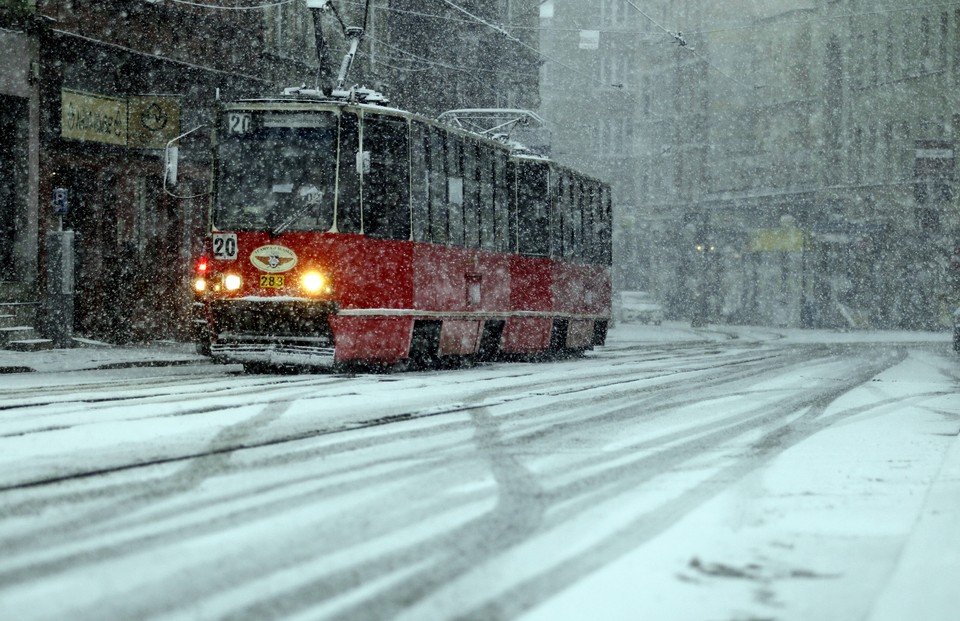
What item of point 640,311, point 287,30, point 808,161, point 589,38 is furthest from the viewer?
point 640,311

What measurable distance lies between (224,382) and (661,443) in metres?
6.50

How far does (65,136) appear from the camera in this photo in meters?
23.6

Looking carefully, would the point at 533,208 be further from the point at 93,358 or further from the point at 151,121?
the point at 151,121

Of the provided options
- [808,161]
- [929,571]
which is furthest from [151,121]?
[808,161]

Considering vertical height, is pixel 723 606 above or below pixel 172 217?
below

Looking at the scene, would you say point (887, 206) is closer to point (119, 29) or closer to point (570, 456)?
point (119, 29)

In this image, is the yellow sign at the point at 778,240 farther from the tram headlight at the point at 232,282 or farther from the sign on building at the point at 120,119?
the tram headlight at the point at 232,282

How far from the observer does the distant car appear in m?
55.5

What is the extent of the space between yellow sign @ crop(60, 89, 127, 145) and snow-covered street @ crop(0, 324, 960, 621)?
12.1m

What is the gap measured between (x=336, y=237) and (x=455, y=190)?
3.19 metres

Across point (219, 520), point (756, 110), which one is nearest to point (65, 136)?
point (219, 520)

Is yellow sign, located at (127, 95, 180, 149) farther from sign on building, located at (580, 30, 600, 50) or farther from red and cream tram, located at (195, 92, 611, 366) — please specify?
sign on building, located at (580, 30, 600, 50)

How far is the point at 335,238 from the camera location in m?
16.3

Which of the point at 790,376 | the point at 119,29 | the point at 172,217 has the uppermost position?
the point at 119,29
